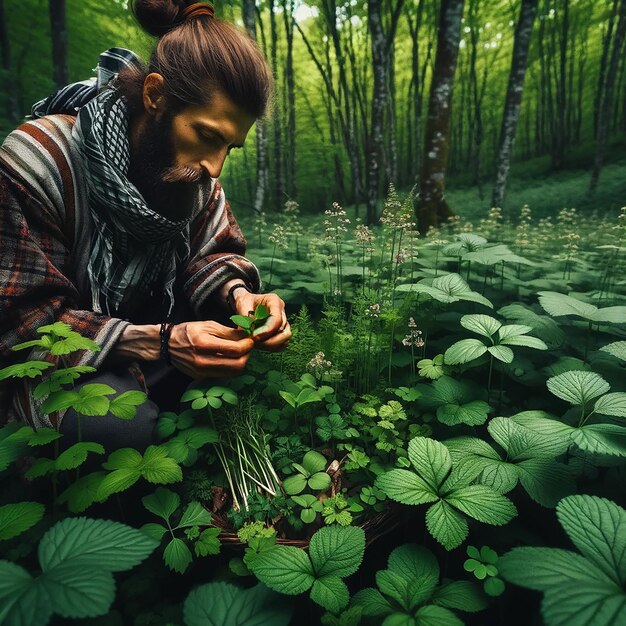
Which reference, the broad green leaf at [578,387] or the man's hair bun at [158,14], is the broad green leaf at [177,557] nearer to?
the broad green leaf at [578,387]

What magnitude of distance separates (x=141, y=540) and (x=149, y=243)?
1320 millimetres

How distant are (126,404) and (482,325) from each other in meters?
1.39

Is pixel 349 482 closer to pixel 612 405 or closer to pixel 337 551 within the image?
pixel 337 551

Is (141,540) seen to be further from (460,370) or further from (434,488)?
(460,370)

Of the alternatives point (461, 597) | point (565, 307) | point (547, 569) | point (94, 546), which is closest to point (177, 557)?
point (94, 546)

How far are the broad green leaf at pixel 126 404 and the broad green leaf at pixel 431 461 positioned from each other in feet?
2.95

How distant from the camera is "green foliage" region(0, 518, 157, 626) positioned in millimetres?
661

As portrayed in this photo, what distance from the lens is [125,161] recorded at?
1598 millimetres

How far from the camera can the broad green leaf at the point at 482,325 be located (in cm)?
153

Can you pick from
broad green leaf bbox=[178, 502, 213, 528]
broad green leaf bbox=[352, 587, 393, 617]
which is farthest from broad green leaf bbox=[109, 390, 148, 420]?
broad green leaf bbox=[352, 587, 393, 617]

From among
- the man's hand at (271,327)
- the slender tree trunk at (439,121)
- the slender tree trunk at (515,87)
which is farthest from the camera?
the slender tree trunk at (515,87)

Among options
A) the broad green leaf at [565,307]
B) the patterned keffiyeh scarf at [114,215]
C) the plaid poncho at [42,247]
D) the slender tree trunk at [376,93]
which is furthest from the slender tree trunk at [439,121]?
the plaid poncho at [42,247]

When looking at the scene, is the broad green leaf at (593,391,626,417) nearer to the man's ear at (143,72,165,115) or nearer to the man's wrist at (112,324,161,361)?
the man's wrist at (112,324,161,361)

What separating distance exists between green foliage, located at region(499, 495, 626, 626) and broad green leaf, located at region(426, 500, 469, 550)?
0.15 m
